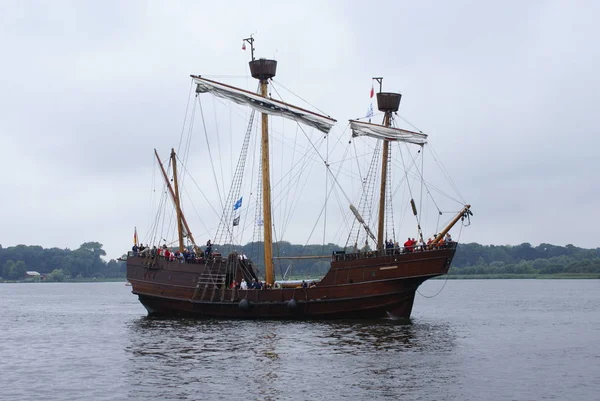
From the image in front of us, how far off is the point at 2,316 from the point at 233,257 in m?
25.8

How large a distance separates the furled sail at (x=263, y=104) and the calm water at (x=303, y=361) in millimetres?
13480

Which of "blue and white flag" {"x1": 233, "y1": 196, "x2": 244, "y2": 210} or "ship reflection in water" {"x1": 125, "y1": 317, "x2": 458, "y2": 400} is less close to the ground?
"blue and white flag" {"x1": 233, "y1": 196, "x2": 244, "y2": 210}

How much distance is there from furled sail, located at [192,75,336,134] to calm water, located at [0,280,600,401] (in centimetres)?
1348

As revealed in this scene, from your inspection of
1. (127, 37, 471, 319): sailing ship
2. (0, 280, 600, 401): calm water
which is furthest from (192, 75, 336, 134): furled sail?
(0, 280, 600, 401): calm water

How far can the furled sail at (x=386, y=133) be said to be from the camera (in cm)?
5666

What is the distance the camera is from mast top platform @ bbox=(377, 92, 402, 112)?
5656cm

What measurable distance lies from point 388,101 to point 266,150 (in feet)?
26.8

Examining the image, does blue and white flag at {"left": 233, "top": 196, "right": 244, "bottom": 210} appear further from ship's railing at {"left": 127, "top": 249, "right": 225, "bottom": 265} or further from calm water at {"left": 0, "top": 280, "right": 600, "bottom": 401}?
calm water at {"left": 0, "top": 280, "right": 600, "bottom": 401}

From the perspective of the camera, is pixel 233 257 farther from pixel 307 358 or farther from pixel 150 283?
pixel 307 358

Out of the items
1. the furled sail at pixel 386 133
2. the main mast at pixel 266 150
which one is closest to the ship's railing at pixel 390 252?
the main mast at pixel 266 150

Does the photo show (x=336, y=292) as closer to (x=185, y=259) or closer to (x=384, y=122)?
(x=185, y=259)

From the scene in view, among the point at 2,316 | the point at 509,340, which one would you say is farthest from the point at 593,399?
the point at 2,316

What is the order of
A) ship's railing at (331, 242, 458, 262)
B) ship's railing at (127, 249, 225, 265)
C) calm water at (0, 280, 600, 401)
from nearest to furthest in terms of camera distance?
calm water at (0, 280, 600, 401) → ship's railing at (331, 242, 458, 262) → ship's railing at (127, 249, 225, 265)

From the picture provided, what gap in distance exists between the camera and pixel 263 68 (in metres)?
56.4
